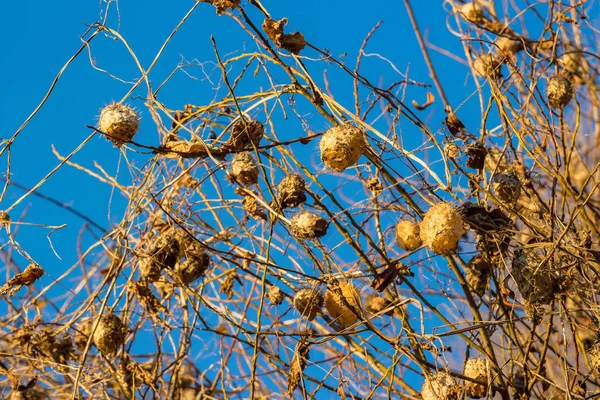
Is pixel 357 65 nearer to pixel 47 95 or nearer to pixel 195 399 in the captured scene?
pixel 47 95

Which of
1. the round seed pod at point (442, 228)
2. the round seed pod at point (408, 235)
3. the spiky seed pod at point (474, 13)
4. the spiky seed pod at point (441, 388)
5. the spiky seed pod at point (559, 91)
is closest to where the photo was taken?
the round seed pod at point (442, 228)

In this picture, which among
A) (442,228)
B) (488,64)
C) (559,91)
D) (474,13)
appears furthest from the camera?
(474,13)

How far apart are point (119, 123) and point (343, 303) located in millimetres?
845

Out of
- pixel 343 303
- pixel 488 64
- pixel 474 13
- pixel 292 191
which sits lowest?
pixel 343 303

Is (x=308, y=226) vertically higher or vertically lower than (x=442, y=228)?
higher

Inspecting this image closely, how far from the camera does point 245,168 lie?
2629 mm

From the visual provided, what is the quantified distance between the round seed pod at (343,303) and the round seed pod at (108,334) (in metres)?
0.78

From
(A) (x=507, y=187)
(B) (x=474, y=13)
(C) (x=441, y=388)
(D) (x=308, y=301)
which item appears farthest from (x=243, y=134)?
(B) (x=474, y=13)

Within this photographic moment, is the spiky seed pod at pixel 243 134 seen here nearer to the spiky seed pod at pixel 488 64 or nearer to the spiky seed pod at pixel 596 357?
the spiky seed pod at pixel 488 64

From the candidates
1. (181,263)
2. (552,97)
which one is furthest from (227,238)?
(552,97)

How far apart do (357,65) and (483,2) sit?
5.37 feet

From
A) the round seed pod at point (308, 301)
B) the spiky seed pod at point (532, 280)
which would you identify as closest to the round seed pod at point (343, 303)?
the round seed pod at point (308, 301)

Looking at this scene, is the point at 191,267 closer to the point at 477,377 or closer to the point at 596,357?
the point at 477,377

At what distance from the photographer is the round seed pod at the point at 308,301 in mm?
2605
